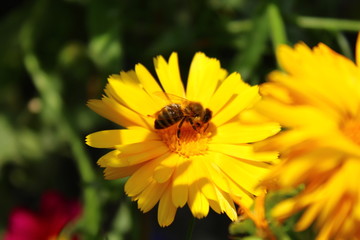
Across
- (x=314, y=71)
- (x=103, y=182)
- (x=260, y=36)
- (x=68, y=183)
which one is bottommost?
(x=68, y=183)

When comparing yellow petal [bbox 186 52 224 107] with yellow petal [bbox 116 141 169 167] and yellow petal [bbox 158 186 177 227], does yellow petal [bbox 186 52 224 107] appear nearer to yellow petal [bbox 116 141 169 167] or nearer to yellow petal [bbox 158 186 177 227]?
yellow petal [bbox 116 141 169 167]

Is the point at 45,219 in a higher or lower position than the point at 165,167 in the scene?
lower

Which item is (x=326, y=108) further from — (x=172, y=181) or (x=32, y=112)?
(x=32, y=112)

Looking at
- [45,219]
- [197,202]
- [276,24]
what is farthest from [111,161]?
[45,219]

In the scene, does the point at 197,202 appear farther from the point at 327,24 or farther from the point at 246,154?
the point at 327,24

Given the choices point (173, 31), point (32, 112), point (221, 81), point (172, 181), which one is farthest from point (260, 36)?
point (32, 112)

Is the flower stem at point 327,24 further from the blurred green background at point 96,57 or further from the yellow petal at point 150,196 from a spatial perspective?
the yellow petal at point 150,196
